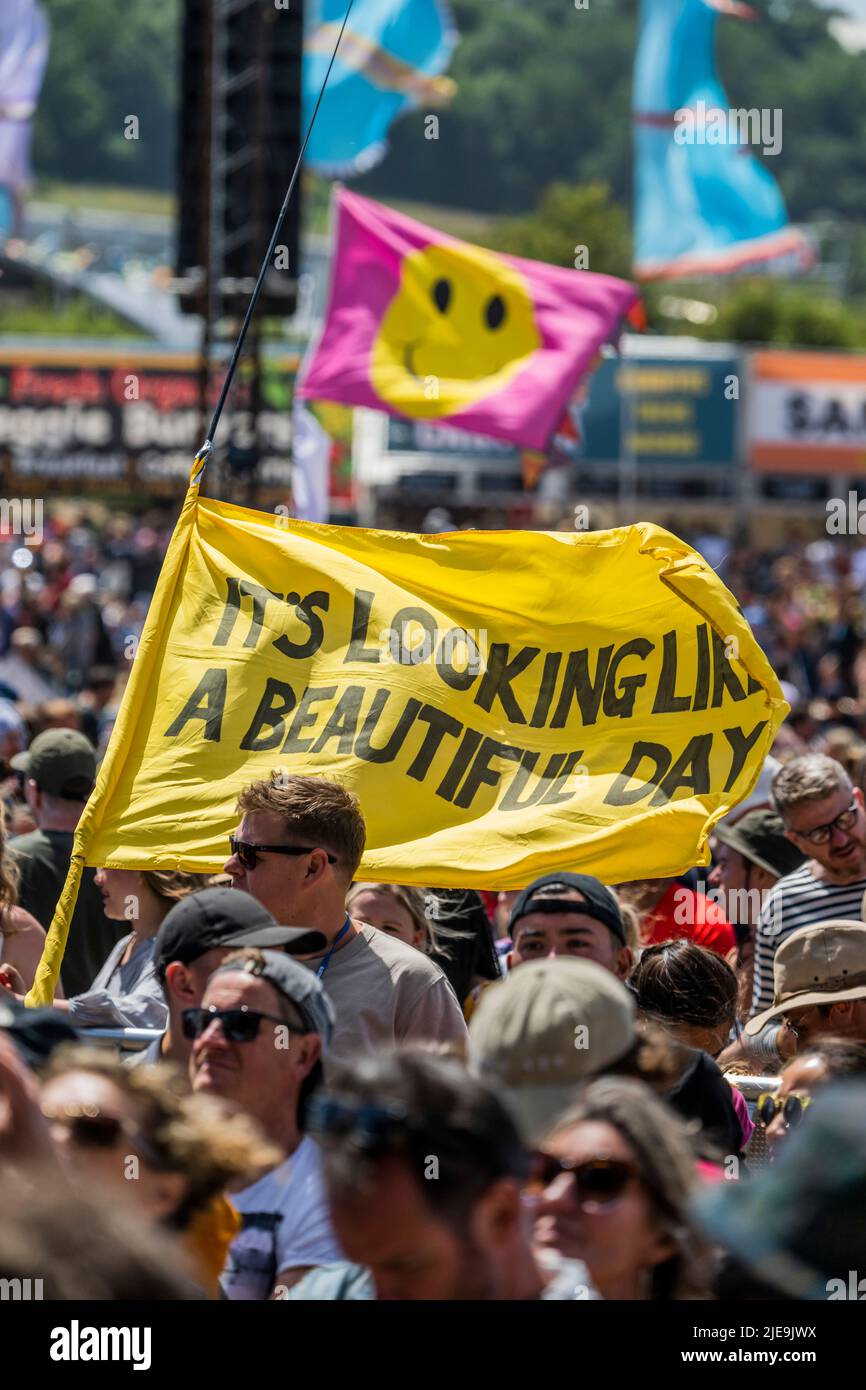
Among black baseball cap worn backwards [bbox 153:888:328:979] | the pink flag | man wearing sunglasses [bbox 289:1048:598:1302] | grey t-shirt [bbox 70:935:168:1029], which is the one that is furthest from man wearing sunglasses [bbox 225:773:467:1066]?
the pink flag

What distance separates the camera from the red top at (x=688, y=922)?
5.50 meters

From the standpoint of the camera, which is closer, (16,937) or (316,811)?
(316,811)

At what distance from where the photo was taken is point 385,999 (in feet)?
13.6

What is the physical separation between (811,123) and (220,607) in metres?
158

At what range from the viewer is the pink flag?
40.9ft

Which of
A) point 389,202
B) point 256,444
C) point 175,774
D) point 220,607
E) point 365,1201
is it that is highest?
point 389,202

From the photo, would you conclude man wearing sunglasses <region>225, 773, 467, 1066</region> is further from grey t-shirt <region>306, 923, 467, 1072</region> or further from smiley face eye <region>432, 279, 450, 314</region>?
smiley face eye <region>432, 279, 450, 314</region>

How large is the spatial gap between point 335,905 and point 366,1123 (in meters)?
1.79

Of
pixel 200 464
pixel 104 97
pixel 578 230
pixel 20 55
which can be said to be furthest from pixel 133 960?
pixel 104 97

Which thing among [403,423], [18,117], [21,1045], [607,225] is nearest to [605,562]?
[21,1045]

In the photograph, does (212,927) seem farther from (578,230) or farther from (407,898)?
(578,230)

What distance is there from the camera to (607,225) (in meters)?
85.6

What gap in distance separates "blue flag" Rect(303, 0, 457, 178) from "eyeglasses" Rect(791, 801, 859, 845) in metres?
13.1

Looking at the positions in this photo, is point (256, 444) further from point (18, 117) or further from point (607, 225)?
point (607, 225)
